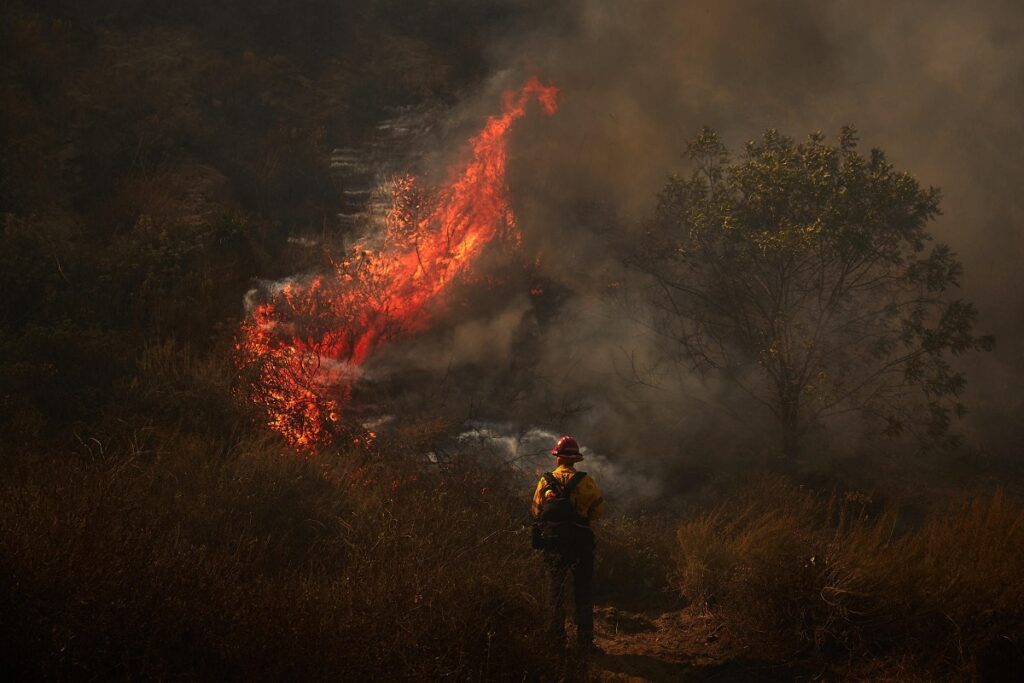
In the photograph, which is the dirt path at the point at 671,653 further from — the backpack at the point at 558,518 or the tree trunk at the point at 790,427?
the tree trunk at the point at 790,427

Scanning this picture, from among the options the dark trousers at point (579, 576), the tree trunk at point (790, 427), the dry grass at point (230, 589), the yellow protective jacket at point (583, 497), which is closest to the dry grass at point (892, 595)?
the dark trousers at point (579, 576)

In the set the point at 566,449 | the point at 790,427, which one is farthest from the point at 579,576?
the point at 790,427

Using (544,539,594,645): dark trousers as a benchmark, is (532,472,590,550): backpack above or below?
above

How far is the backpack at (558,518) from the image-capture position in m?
7.25

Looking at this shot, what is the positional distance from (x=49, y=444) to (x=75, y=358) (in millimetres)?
2909

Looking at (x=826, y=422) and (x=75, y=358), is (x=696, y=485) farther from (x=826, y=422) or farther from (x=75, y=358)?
(x=75, y=358)

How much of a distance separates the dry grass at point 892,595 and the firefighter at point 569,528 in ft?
6.04

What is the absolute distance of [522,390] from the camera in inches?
572

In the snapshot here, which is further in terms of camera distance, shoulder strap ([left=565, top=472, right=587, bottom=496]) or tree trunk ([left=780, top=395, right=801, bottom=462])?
tree trunk ([left=780, top=395, right=801, bottom=462])

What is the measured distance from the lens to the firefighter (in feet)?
23.8

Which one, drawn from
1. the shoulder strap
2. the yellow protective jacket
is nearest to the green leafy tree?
the yellow protective jacket

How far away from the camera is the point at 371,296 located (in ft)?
48.1

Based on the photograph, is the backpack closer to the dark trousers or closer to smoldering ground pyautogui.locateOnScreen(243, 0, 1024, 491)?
the dark trousers

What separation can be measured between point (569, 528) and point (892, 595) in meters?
3.34
